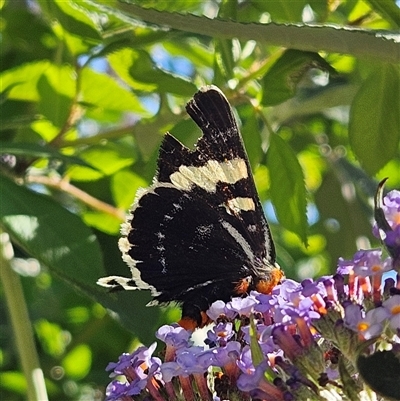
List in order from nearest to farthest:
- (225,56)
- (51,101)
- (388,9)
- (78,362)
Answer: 1. (388,9)
2. (225,56)
3. (51,101)
4. (78,362)

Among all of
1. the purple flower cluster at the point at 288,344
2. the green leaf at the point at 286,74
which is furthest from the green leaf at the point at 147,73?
the purple flower cluster at the point at 288,344

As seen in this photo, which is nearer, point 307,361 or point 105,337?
point 307,361

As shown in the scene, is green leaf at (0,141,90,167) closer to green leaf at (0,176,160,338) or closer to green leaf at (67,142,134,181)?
green leaf at (0,176,160,338)

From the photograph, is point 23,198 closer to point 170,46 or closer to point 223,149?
point 223,149

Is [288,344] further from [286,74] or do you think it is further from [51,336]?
[51,336]

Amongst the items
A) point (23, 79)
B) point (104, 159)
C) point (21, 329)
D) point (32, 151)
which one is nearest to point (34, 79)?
point (23, 79)

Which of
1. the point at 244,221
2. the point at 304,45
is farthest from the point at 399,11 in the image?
the point at 244,221
